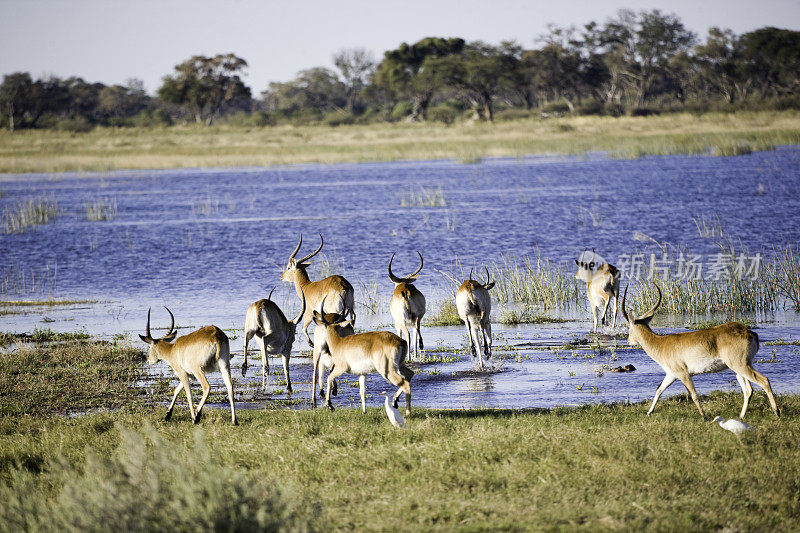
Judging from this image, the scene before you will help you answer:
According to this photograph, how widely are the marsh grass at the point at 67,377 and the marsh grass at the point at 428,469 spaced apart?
2.82 ft

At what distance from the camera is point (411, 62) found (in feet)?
304

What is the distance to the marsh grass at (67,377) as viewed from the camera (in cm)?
1102

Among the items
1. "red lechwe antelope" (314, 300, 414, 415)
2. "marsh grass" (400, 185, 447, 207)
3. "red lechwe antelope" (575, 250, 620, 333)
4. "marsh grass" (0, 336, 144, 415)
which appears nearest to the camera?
"red lechwe antelope" (314, 300, 414, 415)

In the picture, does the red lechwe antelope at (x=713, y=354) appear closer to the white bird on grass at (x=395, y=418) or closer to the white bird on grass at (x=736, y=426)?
the white bird on grass at (x=736, y=426)

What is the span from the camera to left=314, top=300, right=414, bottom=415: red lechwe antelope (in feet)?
30.6

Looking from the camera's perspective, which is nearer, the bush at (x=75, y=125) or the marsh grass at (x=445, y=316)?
the marsh grass at (x=445, y=316)

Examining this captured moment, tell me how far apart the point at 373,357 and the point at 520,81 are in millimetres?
77571

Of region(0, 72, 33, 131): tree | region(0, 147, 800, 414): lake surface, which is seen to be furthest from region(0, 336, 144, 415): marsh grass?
region(0, 72, 33, 131): tree

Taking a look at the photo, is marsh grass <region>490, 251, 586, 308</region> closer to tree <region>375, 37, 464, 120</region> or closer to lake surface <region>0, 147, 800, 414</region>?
lake surface <region>0, 147, 800, 414</region>

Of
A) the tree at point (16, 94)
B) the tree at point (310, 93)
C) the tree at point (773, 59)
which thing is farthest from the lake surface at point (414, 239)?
the tree at point (310, 93)

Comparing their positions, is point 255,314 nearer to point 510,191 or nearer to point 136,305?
point 136,305

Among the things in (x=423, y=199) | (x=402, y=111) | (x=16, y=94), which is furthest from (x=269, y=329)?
(x=16, y=94)

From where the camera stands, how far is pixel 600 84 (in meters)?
89.2

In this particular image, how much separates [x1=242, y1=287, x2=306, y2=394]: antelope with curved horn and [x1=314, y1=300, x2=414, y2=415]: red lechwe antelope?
1412mm
